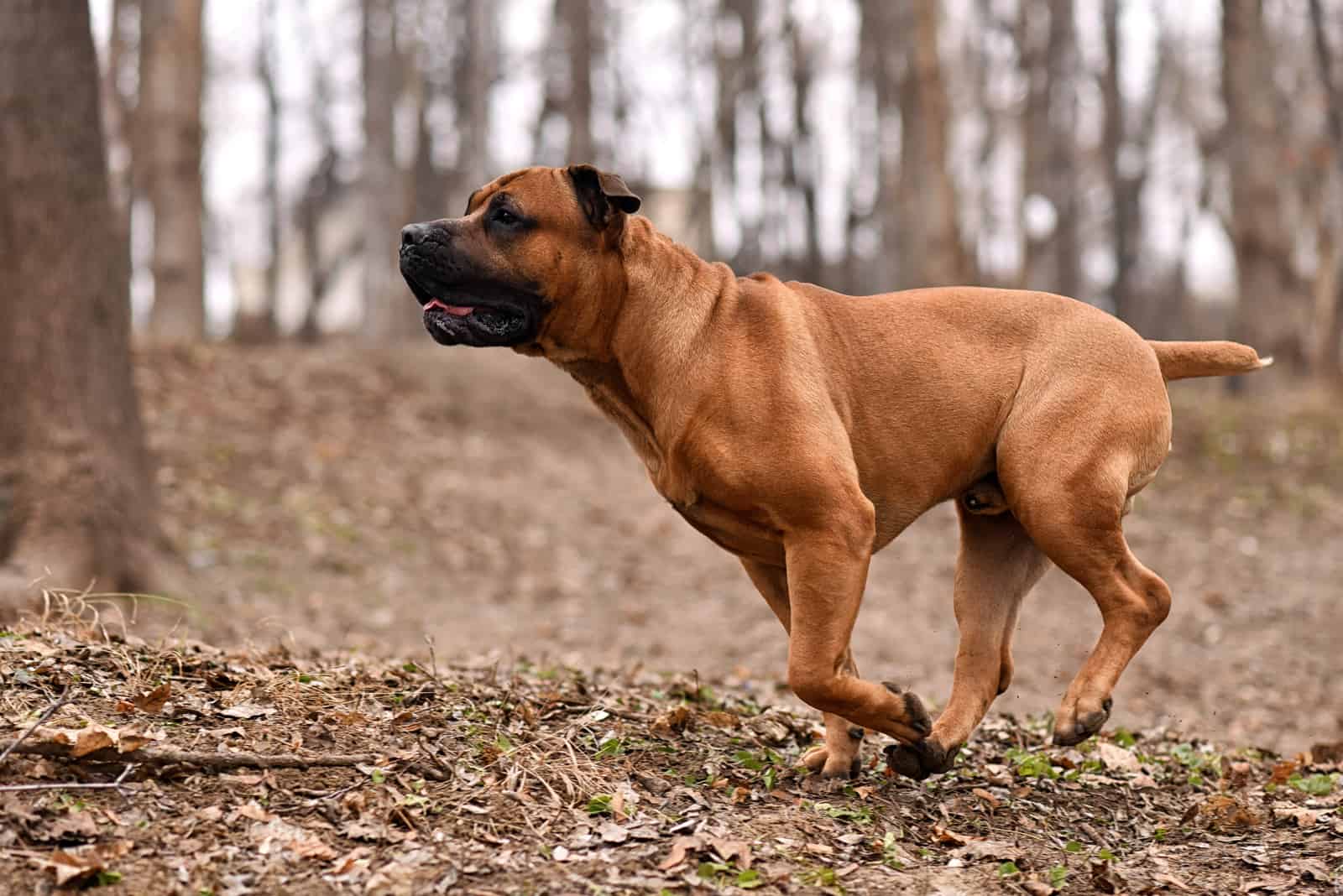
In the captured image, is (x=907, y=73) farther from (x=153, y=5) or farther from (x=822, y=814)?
(x=822, y=814)

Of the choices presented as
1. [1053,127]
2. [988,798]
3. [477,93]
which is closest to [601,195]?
[988,798]

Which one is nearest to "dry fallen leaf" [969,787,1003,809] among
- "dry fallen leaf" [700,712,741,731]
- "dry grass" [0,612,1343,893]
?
"dry grass" [0,612,1343,893]

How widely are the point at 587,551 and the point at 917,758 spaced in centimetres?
857

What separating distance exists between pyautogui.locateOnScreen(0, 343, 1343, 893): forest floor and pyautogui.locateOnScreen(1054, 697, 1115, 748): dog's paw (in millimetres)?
319

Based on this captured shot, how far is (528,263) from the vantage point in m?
5.11

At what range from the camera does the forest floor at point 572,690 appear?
4234 mm

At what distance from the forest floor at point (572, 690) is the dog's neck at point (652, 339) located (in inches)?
50.9

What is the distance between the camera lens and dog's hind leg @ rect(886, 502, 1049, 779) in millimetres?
5688

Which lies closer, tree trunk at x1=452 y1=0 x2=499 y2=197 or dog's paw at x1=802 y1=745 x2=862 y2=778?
dog's paw at x1=802 y1=745 x2=862 y2=778

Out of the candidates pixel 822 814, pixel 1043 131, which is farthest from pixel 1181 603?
pixel 1043 131

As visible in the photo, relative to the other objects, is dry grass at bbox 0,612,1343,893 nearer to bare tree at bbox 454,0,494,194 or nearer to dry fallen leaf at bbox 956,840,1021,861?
dry fallen leaf at bbox 956,840,1021,861

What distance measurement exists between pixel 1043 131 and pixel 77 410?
68.9 feet

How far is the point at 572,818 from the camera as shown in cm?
446

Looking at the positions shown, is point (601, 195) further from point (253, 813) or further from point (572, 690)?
point (253, 813)
